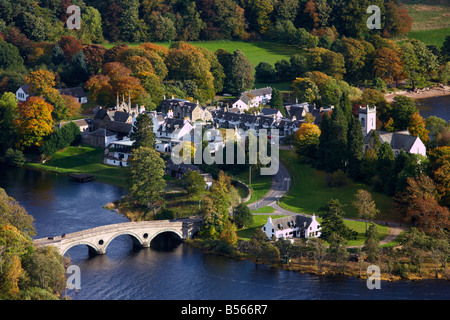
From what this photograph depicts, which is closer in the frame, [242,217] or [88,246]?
[88,246]

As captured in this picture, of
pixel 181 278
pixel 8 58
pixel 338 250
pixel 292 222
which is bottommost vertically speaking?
pixel 181 278

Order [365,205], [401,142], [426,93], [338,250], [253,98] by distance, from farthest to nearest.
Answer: [426,93], [253,98], [401,142], [365,205], [338,250]

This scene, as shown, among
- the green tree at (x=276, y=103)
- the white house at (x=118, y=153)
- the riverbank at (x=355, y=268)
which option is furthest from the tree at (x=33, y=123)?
the riverbank at (x=355, y=268)

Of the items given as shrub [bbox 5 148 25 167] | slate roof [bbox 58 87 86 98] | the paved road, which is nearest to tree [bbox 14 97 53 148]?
shrub [bbox 5 148 25 167]

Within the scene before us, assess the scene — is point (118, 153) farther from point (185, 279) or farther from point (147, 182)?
point (185, 279)

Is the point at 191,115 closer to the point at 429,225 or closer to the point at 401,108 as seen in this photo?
the point at 401,108

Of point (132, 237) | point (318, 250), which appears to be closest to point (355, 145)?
point (318, 250)
